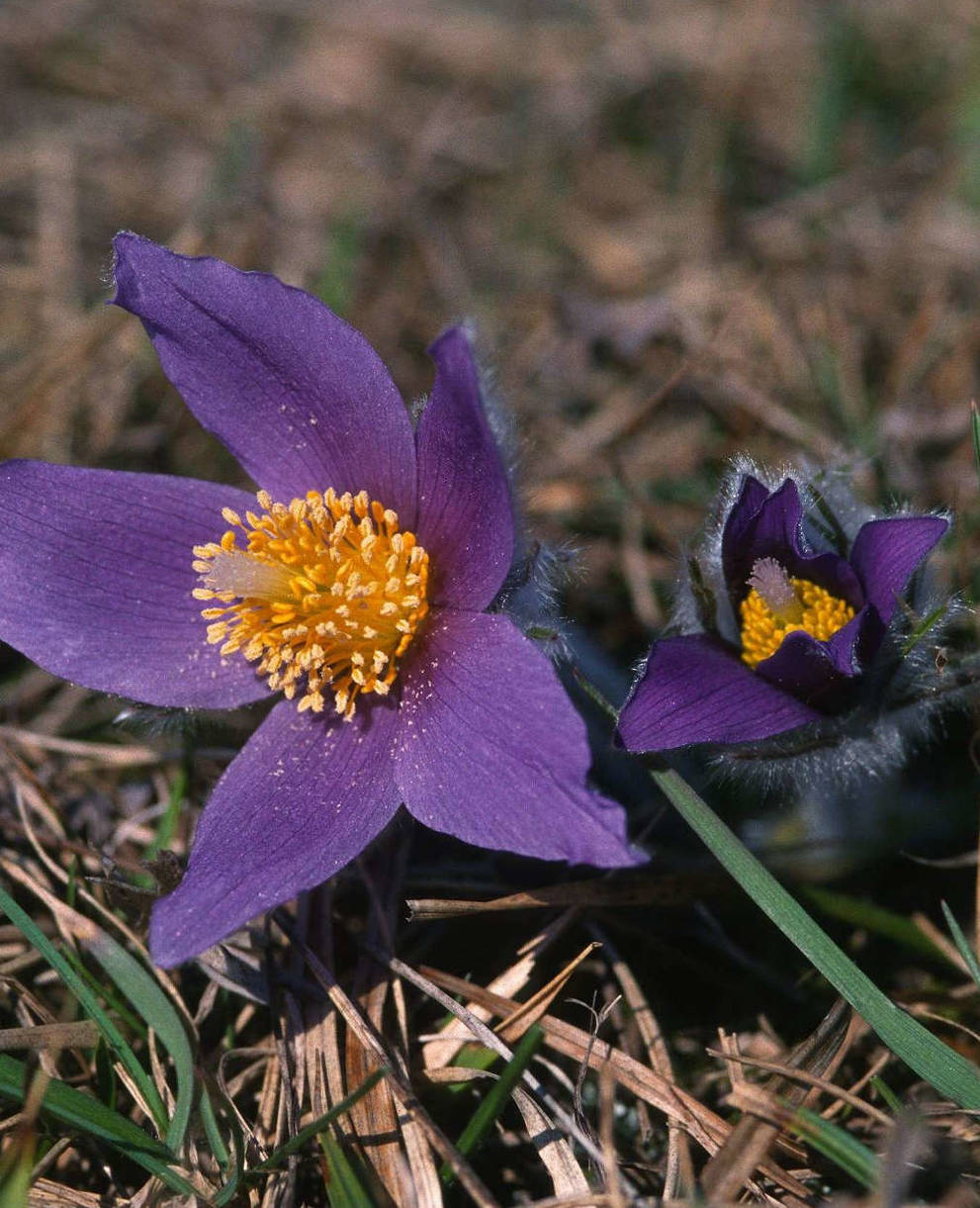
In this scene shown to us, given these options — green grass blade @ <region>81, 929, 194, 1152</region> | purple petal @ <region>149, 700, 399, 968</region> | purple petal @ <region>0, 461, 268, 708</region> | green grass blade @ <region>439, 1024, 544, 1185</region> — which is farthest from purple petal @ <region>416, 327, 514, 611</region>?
green grass blade @ <region>81, 929, 194, 1152</region>

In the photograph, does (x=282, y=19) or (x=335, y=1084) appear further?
(x=282, y=19)

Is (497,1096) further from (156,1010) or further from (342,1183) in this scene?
(156,1010)

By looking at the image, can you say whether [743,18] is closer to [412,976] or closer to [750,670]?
[750,670]

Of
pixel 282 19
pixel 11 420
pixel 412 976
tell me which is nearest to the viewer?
pixel 412 976

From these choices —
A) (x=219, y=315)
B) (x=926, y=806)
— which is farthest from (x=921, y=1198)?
(x=219, y=315)

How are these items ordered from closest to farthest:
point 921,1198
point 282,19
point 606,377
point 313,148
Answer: point 921,1198 < point 606,377 < point 313,148 < point 282,19

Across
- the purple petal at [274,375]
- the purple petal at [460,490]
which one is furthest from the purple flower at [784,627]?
the purple petal at [274,375]

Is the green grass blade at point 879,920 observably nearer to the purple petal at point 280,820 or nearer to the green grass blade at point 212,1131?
the purple petal at point 280,820
